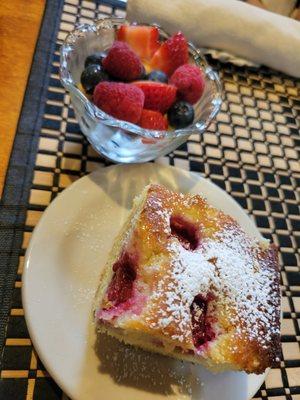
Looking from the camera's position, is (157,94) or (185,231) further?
(157,94)

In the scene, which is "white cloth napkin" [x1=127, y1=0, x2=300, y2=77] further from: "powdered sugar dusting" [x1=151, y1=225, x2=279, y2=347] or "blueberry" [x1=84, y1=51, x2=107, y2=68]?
"powdered sugar dusting" [x1=151, y1=225, x2=279, y2=347]

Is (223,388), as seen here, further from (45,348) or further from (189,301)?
(45,348)

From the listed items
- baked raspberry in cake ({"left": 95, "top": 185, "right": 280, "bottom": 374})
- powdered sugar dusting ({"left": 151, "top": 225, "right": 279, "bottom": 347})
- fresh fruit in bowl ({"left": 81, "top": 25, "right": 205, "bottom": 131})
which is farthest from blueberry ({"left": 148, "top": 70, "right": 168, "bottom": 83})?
powdered sugar dusting ({"left": 151, "top": 225, "right": 279, "bottom": 347})

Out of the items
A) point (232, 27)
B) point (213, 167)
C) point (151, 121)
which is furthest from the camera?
point (232, 27)

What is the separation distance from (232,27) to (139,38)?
473 mm

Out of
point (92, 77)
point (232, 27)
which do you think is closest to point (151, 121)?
point (92, 77)

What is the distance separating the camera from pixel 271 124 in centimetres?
148

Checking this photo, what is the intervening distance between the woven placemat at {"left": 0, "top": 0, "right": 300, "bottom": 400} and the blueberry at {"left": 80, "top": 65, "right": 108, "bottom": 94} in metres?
0.17

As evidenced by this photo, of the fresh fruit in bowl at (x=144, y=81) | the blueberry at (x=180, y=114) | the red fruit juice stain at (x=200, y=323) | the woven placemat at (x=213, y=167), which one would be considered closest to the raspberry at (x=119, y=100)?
the fresh fruit in bowl at (x=144, y=81)

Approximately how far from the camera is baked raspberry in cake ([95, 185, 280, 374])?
75 cm

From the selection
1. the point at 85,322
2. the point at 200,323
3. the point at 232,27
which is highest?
the point at 232,27

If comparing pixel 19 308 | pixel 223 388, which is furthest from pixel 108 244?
pixel 223 388

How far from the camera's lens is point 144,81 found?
42.1 inches

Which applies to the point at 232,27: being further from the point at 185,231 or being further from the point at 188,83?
the point at 185,231
